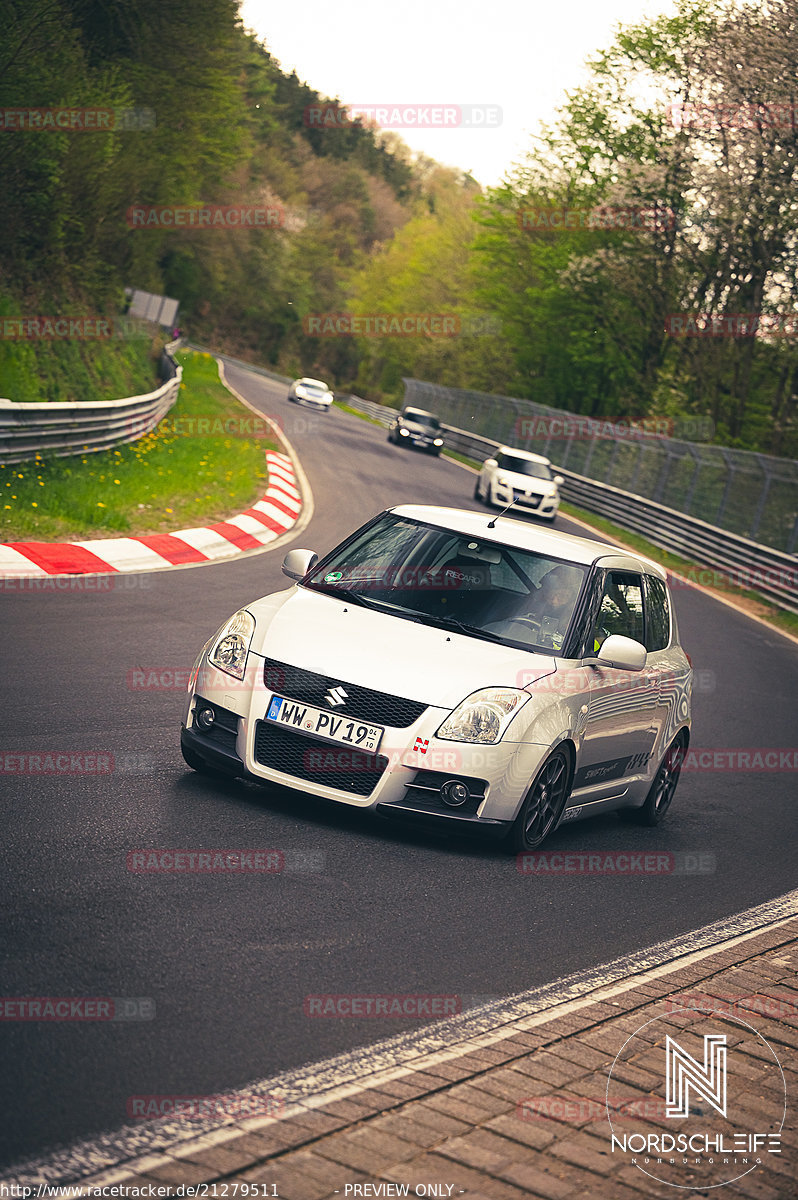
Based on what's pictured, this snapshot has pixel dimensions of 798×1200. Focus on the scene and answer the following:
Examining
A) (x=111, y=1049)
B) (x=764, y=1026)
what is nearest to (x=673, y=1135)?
(x=764, y=1026)

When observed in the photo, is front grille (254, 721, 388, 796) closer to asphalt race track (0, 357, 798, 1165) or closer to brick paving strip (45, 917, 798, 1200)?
asphalt race track (0, 357, 798, 1165)

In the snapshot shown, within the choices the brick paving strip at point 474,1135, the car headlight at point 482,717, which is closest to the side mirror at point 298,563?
the car headlight at point 482,717

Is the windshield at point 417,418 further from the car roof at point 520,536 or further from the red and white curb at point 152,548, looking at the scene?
the car roof at point 520,536

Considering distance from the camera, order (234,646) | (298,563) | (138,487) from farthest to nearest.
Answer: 1. (138,487)
2. (298,563)
3. (234,646)

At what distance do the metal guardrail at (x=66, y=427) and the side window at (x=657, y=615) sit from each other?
A: 8681mm

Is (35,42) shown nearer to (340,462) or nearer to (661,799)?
(340,462)

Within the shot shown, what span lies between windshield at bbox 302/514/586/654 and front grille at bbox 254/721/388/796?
3.48ft

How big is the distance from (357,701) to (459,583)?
1.45 meters

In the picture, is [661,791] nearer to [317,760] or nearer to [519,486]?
[317,760]

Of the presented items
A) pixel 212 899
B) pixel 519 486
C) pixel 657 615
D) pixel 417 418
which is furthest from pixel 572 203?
pixel 212 899

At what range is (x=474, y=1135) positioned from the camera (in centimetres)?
366

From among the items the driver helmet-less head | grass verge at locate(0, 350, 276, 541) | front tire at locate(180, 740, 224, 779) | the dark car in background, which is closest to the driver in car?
the driver helmet-less head

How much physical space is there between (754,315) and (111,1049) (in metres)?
40.8

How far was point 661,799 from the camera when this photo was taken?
8844 millimetres
